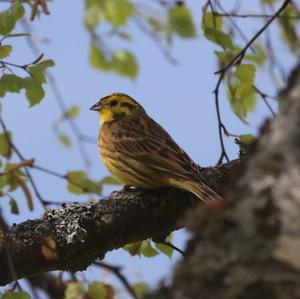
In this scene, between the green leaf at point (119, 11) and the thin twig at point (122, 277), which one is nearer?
the thin twig at point (122, 277)

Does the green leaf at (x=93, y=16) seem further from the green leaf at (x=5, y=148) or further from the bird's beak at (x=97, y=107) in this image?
the bird's beak at (x=97, y=107)

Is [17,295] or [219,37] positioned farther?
[219,37]

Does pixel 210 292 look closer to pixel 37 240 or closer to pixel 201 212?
pixel 201 212

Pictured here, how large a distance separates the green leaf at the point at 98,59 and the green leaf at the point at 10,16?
35.1 inches

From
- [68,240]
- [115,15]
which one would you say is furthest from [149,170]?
[68,240]

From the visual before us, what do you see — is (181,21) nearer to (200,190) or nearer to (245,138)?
(245,138)

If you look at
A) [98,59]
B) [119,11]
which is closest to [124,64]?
[98,59]

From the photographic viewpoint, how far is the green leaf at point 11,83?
343 centimetres

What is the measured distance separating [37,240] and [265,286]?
1951 millimetres

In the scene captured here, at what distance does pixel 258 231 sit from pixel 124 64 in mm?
3068

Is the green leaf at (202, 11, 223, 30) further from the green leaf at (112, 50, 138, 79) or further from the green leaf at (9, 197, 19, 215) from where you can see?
the green leaf at (9, 197, 19, 215)

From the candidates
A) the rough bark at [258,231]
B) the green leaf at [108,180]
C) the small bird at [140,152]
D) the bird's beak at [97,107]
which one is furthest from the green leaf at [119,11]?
the bird's beak at [97,107]

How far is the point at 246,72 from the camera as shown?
3.85 meters

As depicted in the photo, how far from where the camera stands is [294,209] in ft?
4.45
